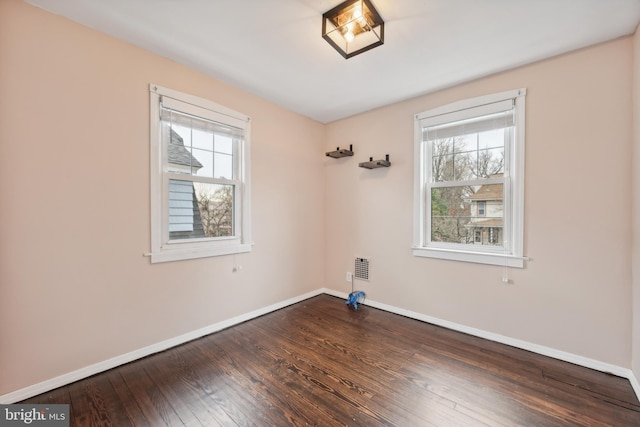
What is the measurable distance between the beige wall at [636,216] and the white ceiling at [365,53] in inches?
12.7

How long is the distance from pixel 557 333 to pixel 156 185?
3743 millimetres

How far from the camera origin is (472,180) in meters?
2.77

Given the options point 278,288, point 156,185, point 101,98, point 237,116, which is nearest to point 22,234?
point 156,185

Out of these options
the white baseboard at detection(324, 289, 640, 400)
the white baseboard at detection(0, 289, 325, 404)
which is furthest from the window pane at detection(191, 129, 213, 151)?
the white baseboard at detection(324, 289, 640, 400)

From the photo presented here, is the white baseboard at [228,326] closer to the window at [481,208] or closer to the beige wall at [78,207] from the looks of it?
the beige wall at [78,207]

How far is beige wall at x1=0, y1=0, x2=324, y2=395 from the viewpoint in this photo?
5.59ft

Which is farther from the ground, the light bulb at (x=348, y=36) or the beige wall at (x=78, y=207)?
the light bulb at (x=348, y=36)

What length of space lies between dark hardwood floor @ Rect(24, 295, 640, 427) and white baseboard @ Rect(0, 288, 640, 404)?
0.06 metres

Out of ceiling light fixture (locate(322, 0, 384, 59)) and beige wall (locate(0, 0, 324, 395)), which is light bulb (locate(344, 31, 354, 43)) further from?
beige wall (locate(0, 0, 324, 395))

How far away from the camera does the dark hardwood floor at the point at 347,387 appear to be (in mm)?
1597

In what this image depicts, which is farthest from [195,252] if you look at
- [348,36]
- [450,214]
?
[450,214]

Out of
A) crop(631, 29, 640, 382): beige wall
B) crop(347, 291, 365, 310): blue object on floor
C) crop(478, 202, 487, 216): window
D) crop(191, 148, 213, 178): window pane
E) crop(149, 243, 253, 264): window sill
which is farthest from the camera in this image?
crop(347, 291, 365, 310): blue object on floor

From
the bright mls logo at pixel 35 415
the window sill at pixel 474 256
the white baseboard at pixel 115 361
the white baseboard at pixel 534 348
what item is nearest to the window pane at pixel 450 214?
the window sill at pixel 474 256

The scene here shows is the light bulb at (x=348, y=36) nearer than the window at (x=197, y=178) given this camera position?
Yes
